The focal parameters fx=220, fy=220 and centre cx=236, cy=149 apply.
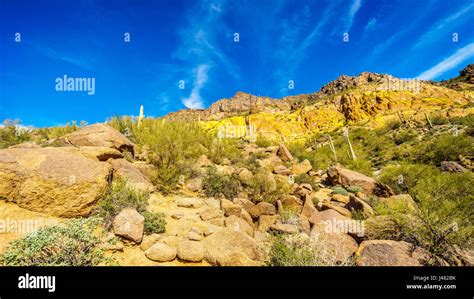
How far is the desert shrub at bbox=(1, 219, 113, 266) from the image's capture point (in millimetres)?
2674

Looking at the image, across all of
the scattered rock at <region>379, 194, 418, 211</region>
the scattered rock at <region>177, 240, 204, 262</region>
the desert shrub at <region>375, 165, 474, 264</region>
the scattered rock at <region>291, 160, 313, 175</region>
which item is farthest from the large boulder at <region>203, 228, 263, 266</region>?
the scattered rock at <region>291, 160, 313, 175</region>

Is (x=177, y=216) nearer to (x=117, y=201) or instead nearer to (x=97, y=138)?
(x=117, y=201)

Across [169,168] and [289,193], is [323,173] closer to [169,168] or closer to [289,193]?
[289,193]

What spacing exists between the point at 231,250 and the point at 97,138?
4.92 m

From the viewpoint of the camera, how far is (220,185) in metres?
5.74

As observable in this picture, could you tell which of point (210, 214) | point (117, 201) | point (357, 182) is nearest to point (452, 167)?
point (357, 182)

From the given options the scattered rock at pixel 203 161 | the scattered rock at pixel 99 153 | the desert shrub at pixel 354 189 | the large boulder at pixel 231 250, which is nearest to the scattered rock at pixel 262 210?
the large boulder at pixel 231 250

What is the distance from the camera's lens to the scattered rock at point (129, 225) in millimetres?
3375

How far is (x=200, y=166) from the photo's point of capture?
6711 millimetres

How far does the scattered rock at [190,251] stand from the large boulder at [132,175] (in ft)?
6.26

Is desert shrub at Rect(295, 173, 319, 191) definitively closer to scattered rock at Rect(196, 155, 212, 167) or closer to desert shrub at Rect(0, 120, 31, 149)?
scattered rock at Rect(196, 155, 212, 167)

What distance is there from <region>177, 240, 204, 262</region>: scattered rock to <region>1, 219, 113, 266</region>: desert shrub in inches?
36.8

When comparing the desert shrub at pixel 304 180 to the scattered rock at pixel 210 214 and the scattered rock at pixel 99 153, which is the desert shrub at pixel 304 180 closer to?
the scattered rock at pixel 210 214
